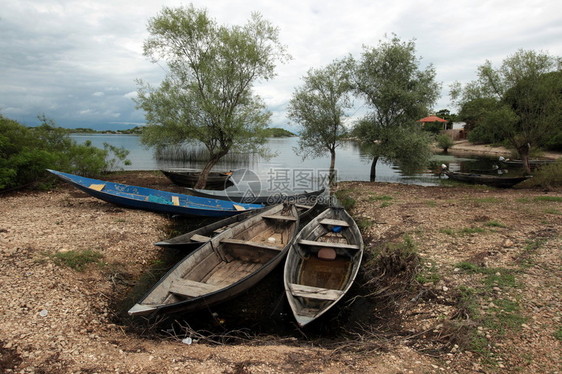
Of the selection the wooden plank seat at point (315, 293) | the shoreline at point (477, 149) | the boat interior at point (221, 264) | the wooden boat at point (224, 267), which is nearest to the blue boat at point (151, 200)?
the wooden boat at point (224, 267)

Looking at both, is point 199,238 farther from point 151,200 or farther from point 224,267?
point 151,200

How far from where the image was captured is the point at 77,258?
7867 millimetres

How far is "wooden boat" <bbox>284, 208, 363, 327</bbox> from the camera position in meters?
6.41

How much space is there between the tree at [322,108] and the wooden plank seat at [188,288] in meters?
18.2

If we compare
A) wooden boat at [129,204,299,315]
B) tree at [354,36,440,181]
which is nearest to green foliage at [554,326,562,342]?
wooden boat at [129,204,299,315]

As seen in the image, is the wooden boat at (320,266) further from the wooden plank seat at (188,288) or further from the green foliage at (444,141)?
the green foliage at (444,141)

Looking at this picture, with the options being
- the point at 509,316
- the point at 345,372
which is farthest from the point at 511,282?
the point at 345,372

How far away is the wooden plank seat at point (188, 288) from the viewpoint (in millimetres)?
6367

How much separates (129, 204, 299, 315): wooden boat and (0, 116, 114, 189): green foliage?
11586 mm

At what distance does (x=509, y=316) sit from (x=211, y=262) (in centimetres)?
690

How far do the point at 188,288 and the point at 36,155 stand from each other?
13184 mm

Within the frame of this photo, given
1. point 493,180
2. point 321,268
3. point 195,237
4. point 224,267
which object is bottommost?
point 321,268

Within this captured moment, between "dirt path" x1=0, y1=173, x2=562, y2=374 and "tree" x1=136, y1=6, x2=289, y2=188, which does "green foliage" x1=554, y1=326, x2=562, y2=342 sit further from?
"tree" x1=136, y1=6, x2=289, y2=188

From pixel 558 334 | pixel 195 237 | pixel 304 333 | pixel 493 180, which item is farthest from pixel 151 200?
pixel 493 180
